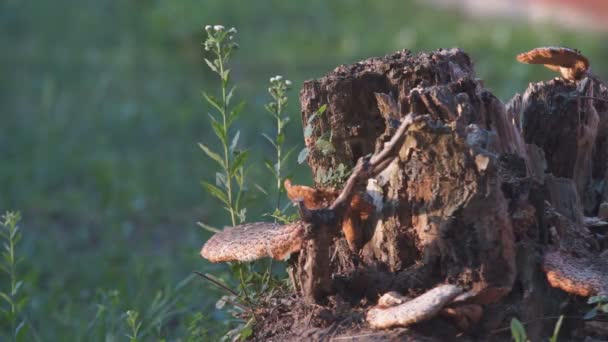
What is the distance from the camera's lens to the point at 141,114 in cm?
753

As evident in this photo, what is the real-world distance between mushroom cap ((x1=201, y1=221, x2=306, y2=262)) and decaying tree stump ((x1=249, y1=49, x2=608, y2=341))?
0.05 m

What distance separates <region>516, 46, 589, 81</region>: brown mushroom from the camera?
2744mm

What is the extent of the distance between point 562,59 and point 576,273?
2.71 feet

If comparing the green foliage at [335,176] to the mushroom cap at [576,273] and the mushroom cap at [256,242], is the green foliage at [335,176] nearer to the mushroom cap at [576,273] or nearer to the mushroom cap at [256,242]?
the mushroom cap at [256,242]

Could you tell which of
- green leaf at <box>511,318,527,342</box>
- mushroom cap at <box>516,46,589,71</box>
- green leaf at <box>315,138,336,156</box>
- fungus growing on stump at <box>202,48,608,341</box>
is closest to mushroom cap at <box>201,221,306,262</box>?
fungus growing on stump at <box>202,48,608,341</box>

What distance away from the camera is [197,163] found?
21.7 ft

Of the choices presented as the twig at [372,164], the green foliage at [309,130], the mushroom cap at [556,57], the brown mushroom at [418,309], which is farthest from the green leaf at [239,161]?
the mushroom cap at [556,57]

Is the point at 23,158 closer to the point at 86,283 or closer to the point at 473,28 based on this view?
the point at 86,283

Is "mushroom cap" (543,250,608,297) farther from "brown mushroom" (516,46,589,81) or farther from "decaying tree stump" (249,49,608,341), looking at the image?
"brown mushroom" (516,46,589,81)

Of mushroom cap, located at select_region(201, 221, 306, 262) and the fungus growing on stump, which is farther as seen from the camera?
mushroom cap, located at select_region(201, 221, 306, 262)

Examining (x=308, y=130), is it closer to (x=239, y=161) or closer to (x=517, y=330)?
(x=239, y=161)

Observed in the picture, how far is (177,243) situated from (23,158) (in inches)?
63.8

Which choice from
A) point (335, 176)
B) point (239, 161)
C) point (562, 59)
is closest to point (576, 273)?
point (335, 176)

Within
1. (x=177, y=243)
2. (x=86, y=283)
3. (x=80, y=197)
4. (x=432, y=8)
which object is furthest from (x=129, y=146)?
(x=432, y=8)
